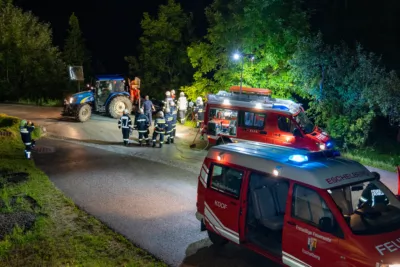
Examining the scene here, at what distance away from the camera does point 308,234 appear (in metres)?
5.30

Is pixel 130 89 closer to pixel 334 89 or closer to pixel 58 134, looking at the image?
pixel 58 134

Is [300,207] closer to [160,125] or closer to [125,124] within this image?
[160,125]

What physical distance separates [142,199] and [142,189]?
74 centimetres

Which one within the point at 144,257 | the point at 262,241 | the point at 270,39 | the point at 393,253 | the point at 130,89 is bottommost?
the point at 144,257

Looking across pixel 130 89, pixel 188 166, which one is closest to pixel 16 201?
pixel 188 166

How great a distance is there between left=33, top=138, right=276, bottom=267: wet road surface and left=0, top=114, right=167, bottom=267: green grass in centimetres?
30

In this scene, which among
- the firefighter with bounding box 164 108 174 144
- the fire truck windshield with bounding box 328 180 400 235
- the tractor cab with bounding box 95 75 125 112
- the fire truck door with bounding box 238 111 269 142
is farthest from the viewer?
the tractor cab with bounding box 95 75 125 112

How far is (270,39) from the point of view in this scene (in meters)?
18.2

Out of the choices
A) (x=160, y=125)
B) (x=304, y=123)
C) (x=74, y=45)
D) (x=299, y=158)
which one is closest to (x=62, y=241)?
(x=299, y=158)

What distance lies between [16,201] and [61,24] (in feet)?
186

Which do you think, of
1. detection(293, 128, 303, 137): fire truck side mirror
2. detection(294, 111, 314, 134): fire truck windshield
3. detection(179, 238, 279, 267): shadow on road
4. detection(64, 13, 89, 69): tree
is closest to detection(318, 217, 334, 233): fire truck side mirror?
detection(179, 238, 279, 267): shadow on road

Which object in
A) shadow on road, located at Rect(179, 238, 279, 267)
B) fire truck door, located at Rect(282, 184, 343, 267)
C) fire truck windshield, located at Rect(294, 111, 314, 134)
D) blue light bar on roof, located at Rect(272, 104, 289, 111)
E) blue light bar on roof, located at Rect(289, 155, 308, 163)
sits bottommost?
shadow on road, located at Rect(179, 238, 279, 267)

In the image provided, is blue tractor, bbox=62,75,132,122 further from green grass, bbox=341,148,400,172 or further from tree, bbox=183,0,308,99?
green grass, bbox=341,148,400,172

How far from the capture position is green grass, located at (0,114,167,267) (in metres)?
6.50
